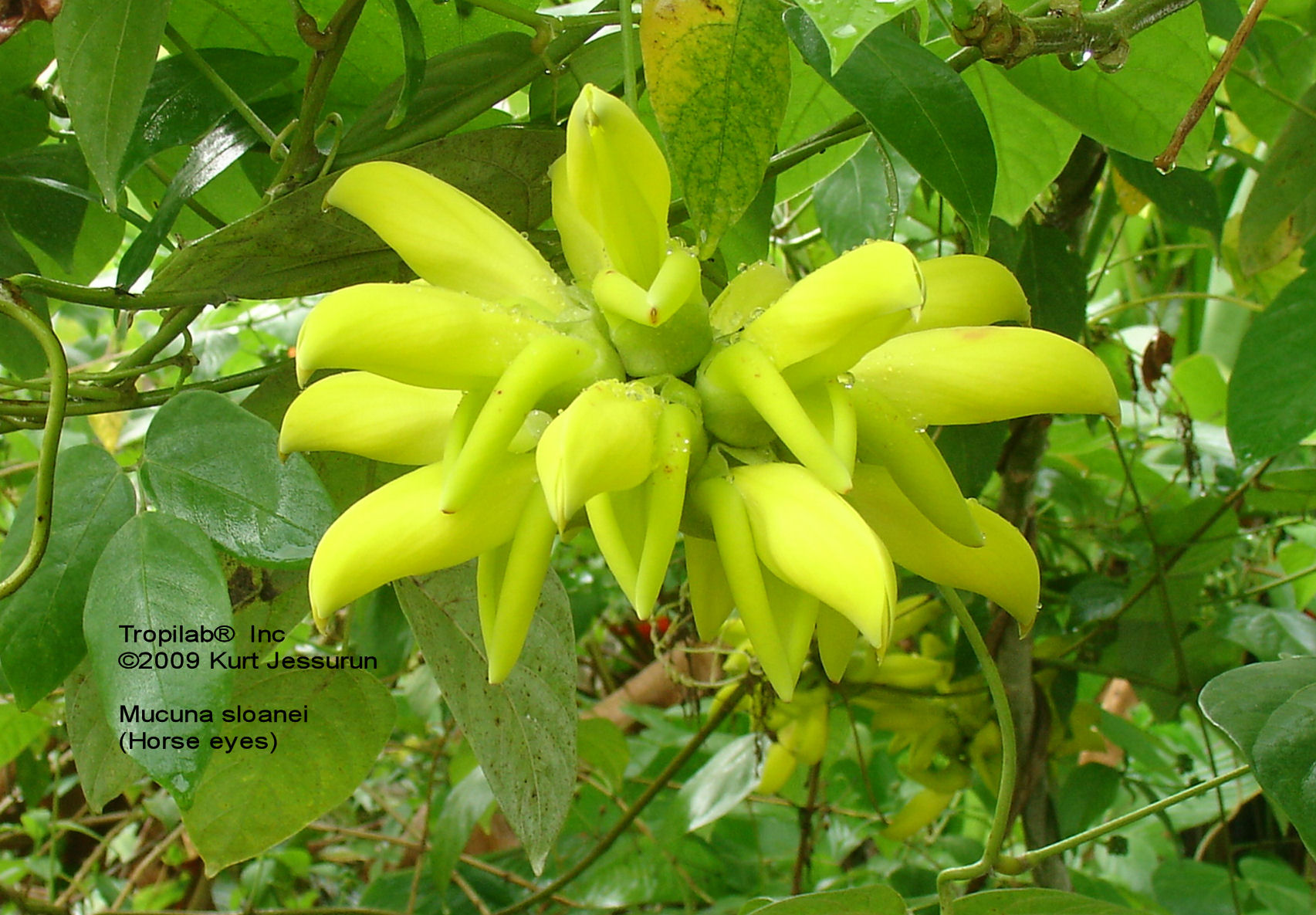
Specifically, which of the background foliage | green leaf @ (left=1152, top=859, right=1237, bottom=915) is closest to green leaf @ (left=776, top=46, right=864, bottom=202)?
the background foliage

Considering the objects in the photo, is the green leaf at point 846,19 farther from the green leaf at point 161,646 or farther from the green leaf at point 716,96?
the green leaf at point 161,646

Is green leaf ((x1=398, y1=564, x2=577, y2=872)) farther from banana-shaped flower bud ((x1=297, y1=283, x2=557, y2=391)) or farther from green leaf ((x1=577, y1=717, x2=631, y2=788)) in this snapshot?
green leaf ((x1=577, y1=717, x2=631, y2=788))

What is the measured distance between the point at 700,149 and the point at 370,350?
103mm

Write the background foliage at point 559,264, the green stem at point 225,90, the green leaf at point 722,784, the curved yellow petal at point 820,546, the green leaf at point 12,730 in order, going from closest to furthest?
the curved yellow petal at point 820,546 → the background foliage at point 559,264 → the green stem at point 225,90 → the green leaf at point 12,730 → the green leaf at point 722,784

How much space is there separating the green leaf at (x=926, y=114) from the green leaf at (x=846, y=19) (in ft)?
0.09

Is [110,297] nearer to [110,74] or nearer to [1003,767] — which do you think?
[110,74]

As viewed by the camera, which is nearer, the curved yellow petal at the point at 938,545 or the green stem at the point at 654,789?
the curved yellow petal at the point at 938,545

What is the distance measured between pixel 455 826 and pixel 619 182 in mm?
699

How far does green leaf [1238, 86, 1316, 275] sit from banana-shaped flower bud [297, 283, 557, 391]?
0.55 metres

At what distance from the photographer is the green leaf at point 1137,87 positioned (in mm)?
468

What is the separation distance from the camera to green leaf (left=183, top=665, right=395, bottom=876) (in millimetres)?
437

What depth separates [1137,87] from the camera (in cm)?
48

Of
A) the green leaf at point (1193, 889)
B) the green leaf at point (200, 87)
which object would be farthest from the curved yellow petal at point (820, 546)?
the green leaf at point (1193, 889)

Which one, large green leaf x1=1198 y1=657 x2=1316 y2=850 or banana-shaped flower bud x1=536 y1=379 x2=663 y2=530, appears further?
large green leaf x1=1198 y1=657 x2=1316 y2=850
